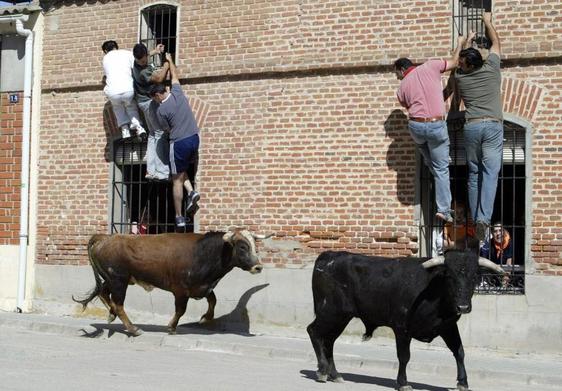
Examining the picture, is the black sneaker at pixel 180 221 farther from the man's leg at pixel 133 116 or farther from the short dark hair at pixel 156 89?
the short dark hair at pixel 156 89

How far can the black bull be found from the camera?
35.4ft

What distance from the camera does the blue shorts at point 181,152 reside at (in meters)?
16.5

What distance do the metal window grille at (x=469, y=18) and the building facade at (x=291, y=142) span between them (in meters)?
0.13

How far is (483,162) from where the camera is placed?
1447 centimetres

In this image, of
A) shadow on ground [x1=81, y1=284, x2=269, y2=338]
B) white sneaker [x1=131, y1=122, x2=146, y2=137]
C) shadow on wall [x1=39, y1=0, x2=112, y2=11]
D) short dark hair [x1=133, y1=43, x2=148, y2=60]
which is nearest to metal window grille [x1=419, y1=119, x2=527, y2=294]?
shadow on ground [x1=81, y1=284, x2=269, y2=338]

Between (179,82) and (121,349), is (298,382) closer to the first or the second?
(121,349)

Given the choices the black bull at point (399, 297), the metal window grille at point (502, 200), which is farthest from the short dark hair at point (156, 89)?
the black bull at point (399, 297)

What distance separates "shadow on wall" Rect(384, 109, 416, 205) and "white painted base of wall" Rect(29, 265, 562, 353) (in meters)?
1.84

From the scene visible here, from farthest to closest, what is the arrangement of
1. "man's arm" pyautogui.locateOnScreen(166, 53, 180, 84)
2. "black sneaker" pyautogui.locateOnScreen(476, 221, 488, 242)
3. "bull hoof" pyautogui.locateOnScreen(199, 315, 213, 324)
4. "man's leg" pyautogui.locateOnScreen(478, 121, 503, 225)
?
"man's arm" pyautogui.locateOnScreen(166, 53, 180, 84)
"bull hoof" pyautogui.locateOnScreen(199, 315, 213, 324)
"black sneaker" pyautogui.locateOnScreen(476, 221, 488, 242)
"man's leg" pyautogui.locateOnScreen(478, 121, 503, 225)

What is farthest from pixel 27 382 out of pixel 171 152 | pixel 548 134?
pixel 548 134

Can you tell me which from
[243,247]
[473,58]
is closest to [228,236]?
[243,247]

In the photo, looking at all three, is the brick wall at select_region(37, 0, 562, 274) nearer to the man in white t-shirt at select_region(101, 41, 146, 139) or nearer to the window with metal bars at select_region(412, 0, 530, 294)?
the window with metal bars at select_region(412, 0, 530, 294)

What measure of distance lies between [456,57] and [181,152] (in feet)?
15.1

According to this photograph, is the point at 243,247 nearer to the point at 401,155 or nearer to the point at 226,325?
the point at 226,325
